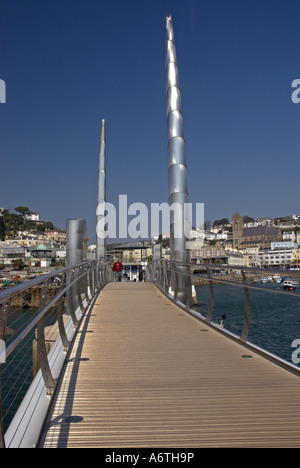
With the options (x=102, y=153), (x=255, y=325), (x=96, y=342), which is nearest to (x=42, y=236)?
(x=102, y=153)

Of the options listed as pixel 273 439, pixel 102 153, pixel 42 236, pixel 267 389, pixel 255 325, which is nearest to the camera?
pixel 273 439

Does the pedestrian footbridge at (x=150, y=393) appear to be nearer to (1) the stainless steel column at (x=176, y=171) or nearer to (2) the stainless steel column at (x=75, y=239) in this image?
(2) the stainless steel column at (x=75, y=239)

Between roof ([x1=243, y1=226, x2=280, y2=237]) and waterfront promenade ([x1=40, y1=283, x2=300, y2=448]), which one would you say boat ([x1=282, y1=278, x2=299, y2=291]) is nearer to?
waterfront promenade ([x1=40, y1=283, x2=300, y2=448])

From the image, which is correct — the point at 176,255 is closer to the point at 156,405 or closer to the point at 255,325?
the point at 255,325

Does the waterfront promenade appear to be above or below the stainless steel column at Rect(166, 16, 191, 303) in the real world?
below

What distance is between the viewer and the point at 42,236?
636ft

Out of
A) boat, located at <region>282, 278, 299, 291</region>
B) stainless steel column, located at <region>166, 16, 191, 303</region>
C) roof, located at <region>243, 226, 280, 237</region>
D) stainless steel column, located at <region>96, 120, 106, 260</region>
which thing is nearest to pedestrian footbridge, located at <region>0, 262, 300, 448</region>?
boat, located at <region>282, 278, 299, 291</region>

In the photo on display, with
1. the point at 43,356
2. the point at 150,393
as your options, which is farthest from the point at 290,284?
the point at 43,356

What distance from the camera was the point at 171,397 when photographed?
3902 millimetres

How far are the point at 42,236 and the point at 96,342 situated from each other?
193 m

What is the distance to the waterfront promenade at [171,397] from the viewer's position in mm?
3057

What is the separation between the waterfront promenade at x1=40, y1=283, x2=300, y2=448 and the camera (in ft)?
10.0
